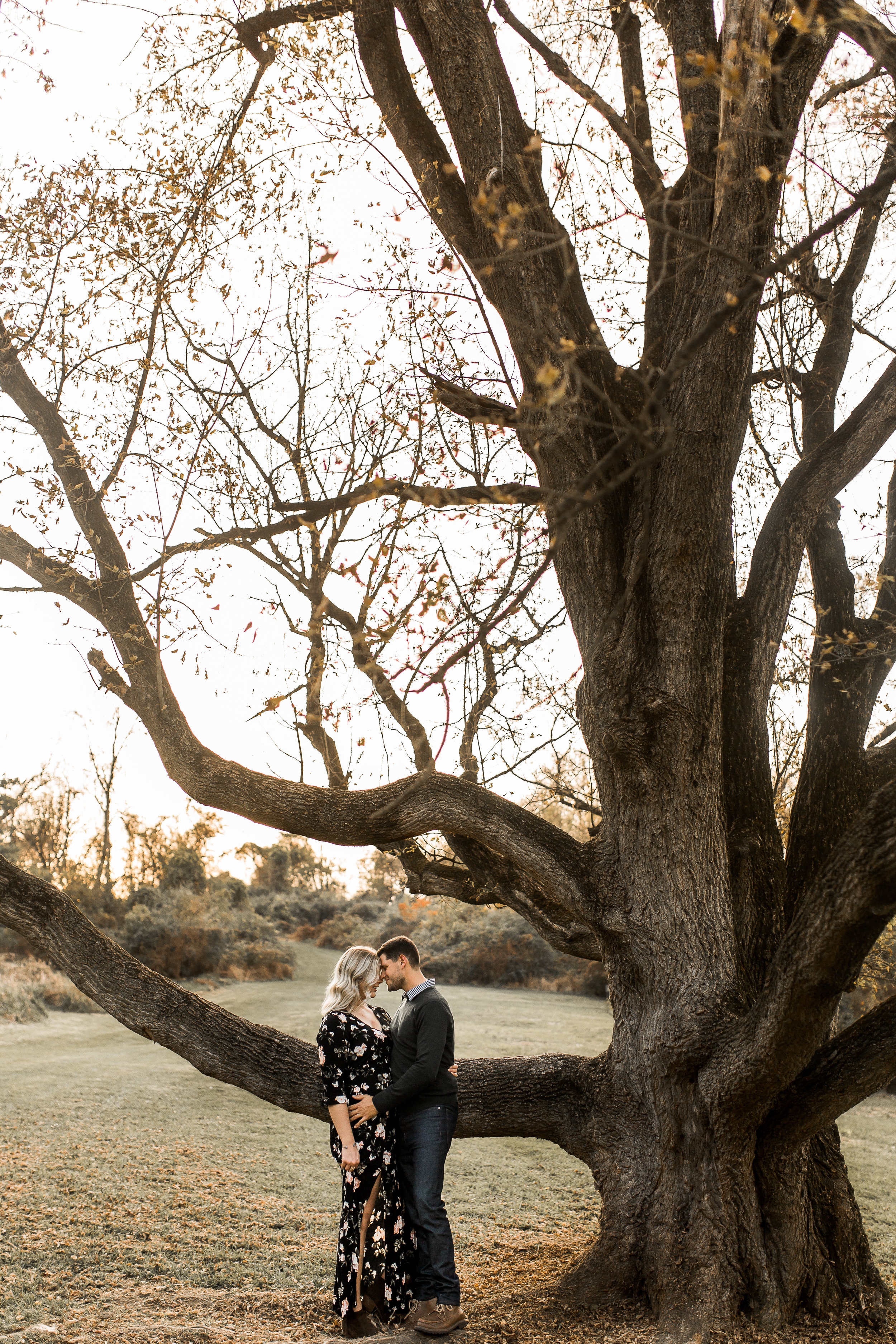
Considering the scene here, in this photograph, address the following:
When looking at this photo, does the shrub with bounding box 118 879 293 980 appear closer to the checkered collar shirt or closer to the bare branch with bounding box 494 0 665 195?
the checkered collar shirt

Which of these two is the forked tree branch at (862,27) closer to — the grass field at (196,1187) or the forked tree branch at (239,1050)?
the forked tree branch at (239,1050)

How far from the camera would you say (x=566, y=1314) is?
13.5 ft

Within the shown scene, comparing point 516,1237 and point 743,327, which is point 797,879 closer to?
point 743,327

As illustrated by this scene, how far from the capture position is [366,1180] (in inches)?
169

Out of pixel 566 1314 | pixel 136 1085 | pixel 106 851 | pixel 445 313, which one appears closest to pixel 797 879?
pixel 566 1314

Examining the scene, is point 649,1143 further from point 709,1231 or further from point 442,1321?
point 442,1321

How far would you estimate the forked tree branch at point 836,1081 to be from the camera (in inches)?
154

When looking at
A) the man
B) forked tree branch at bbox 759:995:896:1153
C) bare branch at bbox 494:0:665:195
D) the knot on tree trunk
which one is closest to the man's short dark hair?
the man

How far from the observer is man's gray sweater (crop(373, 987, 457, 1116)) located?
4102 mm

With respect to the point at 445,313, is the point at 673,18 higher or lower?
higher

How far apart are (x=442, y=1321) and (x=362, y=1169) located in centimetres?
70

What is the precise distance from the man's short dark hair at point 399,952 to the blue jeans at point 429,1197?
0.67 meters

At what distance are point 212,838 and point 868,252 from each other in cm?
2597

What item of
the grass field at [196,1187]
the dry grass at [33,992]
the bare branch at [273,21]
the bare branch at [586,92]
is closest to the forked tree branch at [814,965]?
the grass field at [196,1187]
